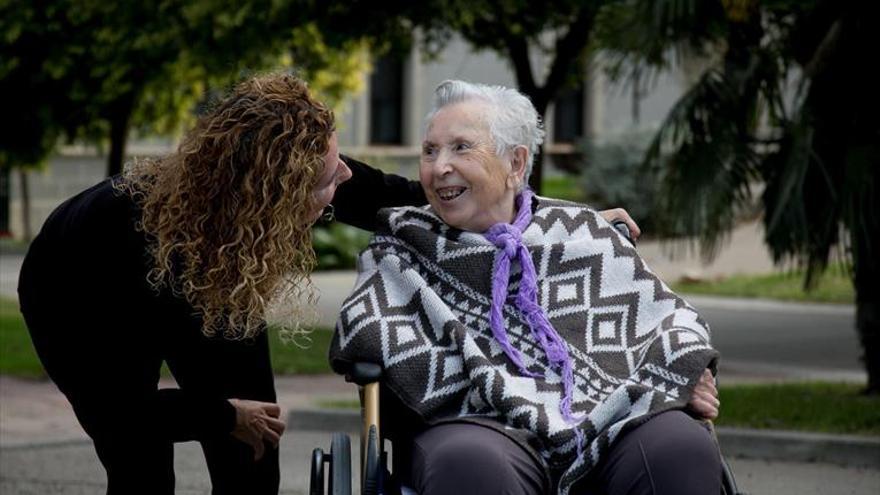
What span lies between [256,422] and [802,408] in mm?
5763

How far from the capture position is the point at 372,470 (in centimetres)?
453

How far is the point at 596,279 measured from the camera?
5.01 m

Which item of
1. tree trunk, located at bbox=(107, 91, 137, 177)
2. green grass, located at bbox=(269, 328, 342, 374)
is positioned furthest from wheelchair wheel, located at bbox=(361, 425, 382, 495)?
tree trunk, located at bbox=(107, 91, 137, 177)

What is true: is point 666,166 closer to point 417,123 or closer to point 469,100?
point 469,100

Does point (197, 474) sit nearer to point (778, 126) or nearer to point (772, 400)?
point (772, 400)

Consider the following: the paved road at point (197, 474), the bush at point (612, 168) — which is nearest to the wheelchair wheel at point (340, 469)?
the paved road at point (197, 474)

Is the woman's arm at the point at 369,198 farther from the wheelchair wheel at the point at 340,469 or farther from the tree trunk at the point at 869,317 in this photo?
the tree trunk at the point at 869,317

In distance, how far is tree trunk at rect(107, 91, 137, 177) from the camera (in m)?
22.1

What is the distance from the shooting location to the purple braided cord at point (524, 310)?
483 cm

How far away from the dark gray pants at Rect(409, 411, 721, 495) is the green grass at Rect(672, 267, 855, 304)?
14.7 m

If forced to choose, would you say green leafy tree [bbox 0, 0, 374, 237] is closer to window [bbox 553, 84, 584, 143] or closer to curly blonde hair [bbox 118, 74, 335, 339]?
curly blonde hair [bbox 118, 74, 335, 339]

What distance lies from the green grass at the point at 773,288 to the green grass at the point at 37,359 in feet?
22.1

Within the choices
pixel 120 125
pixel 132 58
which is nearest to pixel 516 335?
pixel 132 58

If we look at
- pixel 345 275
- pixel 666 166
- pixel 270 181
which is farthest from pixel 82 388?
pixel 345 275
